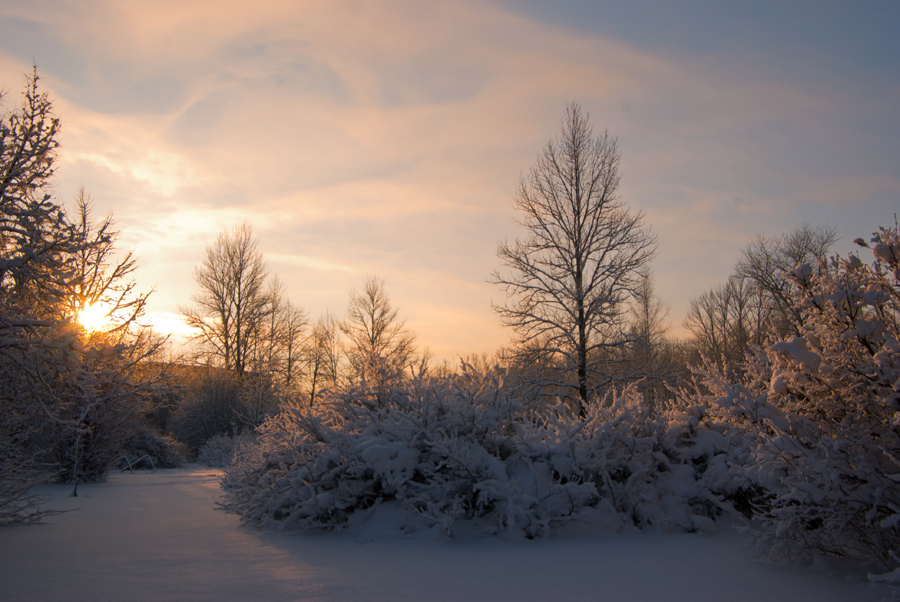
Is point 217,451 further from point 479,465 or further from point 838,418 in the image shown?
point 838,418

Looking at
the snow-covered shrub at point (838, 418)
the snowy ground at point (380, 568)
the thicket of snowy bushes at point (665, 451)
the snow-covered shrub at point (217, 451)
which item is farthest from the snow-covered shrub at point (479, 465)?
the snow-covered shrub at point (217, 451)

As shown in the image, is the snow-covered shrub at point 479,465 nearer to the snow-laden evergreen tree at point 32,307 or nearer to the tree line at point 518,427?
the tree line at point 518,427

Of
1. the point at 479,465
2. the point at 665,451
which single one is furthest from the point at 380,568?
the point at 665,451

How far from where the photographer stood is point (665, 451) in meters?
6.19

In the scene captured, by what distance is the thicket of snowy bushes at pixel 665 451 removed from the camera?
3438 mm

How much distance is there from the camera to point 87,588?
3527 mm

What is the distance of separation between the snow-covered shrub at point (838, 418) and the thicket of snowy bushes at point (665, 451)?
0.01m

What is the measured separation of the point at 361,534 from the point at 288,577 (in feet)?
5.27

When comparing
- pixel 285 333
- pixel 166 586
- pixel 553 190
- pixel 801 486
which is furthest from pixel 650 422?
pixel 285 333

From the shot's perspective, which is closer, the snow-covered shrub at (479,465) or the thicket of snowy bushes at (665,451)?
the thicket of snowy bushes at (665,451)

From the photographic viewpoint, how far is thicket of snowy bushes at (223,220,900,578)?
3.44 meters

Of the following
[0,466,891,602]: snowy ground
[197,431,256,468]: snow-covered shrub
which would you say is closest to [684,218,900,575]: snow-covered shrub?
[0,466,891,602]: snowy ground

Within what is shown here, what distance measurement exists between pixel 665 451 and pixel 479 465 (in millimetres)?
2295

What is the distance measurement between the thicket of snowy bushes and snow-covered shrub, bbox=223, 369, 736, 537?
0.02m
